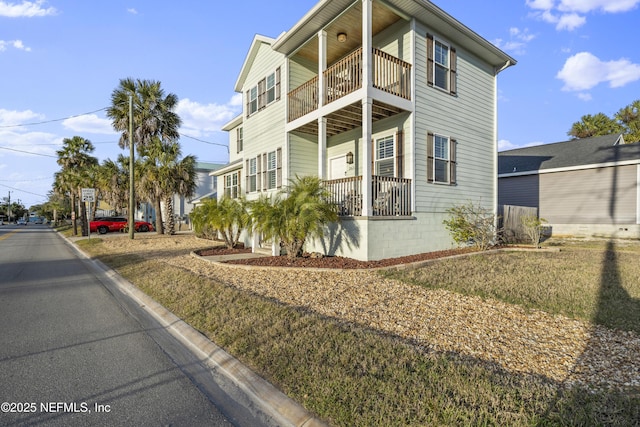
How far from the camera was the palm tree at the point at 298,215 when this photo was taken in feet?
27.3

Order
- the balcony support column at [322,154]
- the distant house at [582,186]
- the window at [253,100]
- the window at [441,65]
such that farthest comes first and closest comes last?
the window at [253,100]
the distant house at [582,186]
the window at [441,65]
the balcony support column at [322,154]

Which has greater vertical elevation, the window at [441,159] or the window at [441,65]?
the window at [441,65]

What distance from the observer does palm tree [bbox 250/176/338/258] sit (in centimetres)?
832

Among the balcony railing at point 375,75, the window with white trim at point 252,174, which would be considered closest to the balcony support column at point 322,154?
the balcony railing at point 375,75

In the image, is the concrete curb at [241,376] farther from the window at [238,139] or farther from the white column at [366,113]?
the window at [238,139]

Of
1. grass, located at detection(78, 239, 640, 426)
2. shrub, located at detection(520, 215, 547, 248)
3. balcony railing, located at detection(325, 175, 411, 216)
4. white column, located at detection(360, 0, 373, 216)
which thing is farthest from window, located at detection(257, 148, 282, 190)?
shrub, located at detection(520, 215, 547, 248)

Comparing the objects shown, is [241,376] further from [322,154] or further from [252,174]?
[252,174]

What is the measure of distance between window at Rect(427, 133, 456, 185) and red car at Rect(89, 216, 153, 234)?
26.5m

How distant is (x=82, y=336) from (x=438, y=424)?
447 cm

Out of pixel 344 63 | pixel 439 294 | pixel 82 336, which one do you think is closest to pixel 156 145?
pixel 344 63

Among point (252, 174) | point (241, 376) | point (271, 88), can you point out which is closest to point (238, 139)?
point (252, 174)

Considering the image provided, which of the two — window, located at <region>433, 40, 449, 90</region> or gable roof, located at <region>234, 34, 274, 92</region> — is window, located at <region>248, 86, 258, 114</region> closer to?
gable roof, located at <region>234, 34, 274, 92</region>

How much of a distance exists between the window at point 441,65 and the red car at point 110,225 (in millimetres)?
26948

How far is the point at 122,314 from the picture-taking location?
211 inches
